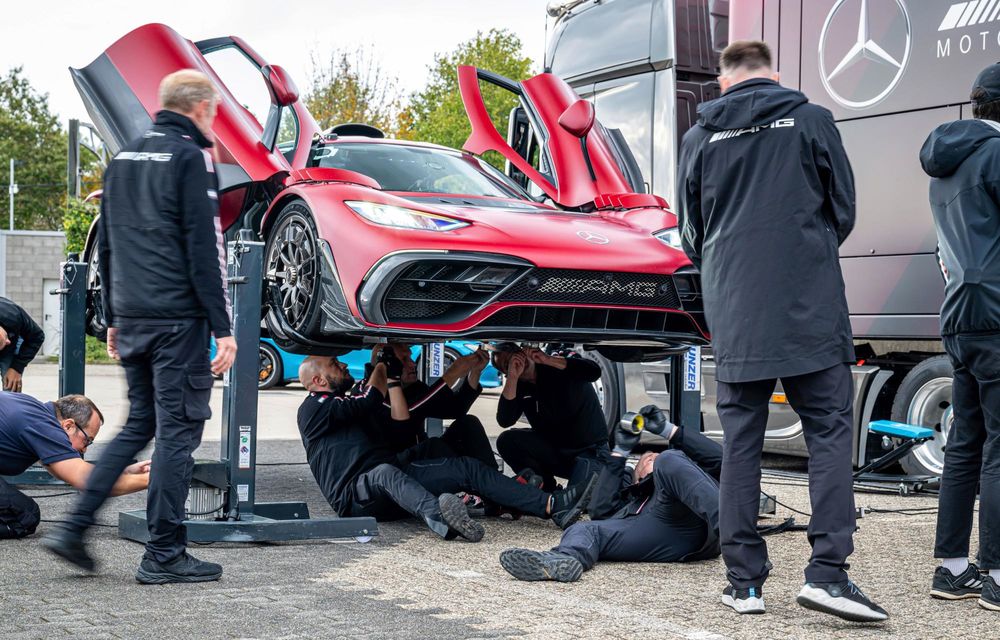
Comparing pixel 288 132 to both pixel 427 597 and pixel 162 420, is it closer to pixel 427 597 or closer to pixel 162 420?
pixel 162 420

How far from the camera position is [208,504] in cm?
535

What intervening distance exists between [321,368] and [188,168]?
1987 millimetres

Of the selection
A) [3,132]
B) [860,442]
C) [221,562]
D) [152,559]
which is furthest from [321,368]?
[3,132]

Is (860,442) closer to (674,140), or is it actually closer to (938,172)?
(674,140)

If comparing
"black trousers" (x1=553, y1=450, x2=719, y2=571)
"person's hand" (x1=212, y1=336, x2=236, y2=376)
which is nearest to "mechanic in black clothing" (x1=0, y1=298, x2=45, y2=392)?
"person's hand" (x1=212, y1=336, x2=236, y2=376)

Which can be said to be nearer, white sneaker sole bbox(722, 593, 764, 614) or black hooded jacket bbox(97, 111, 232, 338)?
white sneaker sole bbox(722, 593, 764, 614)

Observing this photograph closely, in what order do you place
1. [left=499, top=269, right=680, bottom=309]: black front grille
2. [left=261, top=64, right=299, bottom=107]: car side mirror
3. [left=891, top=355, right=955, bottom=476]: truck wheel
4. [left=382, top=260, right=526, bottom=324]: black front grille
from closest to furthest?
[left=382, top=260, right=526, bottom=324]: black front grille, [left=499, top=269, right=680, bottom=309]: black front grille, [left=261, top=64, right=299, bottom=107]: car side mirror, [left=891, top=355, right=955, bottom=476]: truck wheel

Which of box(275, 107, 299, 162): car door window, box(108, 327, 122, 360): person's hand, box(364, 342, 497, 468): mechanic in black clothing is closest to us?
box(108, 327, 122, 360): person's hand

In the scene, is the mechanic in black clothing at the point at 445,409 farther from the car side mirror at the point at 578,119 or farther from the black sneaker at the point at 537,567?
the black sneaker at the point at 537,567

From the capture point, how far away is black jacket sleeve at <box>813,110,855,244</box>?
3.84 meters

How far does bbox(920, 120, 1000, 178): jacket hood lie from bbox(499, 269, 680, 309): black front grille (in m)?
1.66

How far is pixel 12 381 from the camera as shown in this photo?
7109mm

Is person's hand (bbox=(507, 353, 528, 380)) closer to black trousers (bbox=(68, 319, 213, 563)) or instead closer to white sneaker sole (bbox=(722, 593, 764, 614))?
black trousers (bbox=(68, 319, 213, 563))

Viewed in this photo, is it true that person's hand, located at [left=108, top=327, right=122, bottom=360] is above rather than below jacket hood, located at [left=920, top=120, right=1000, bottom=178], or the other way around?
below
